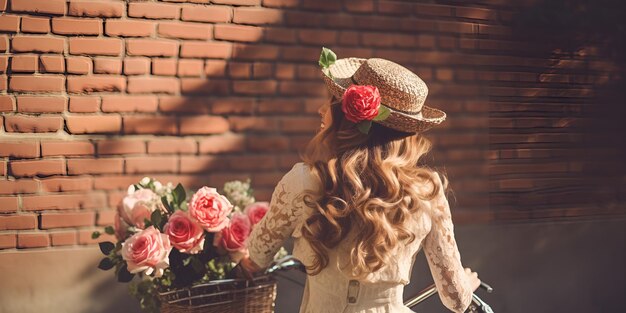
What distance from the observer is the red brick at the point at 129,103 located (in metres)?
4.26

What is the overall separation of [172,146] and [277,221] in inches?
74.1

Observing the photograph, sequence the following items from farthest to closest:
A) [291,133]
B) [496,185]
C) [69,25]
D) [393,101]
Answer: [496,185] → [291,133] → [69,25] → [393,101]

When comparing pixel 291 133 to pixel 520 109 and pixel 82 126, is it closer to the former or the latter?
pixel 82 126

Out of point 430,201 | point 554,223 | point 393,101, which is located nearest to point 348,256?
point 430,201

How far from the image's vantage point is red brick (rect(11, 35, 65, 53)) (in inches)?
160

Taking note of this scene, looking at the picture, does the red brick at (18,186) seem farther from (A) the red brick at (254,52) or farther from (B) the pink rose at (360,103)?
(B) the pink rose at (360,103)

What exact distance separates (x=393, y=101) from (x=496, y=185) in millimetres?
2897

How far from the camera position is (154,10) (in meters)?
4.33

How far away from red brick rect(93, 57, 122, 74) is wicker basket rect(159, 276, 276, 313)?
1966 mm

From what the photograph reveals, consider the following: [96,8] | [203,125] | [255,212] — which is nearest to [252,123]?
[203,125]

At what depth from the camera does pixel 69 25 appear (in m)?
4.14

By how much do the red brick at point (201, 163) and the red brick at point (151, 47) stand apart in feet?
1.98

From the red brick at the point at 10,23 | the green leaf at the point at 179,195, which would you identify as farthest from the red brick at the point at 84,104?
the green leaf at the point at 179,195

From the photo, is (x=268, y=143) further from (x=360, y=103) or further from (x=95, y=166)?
(x=360, y=103)
